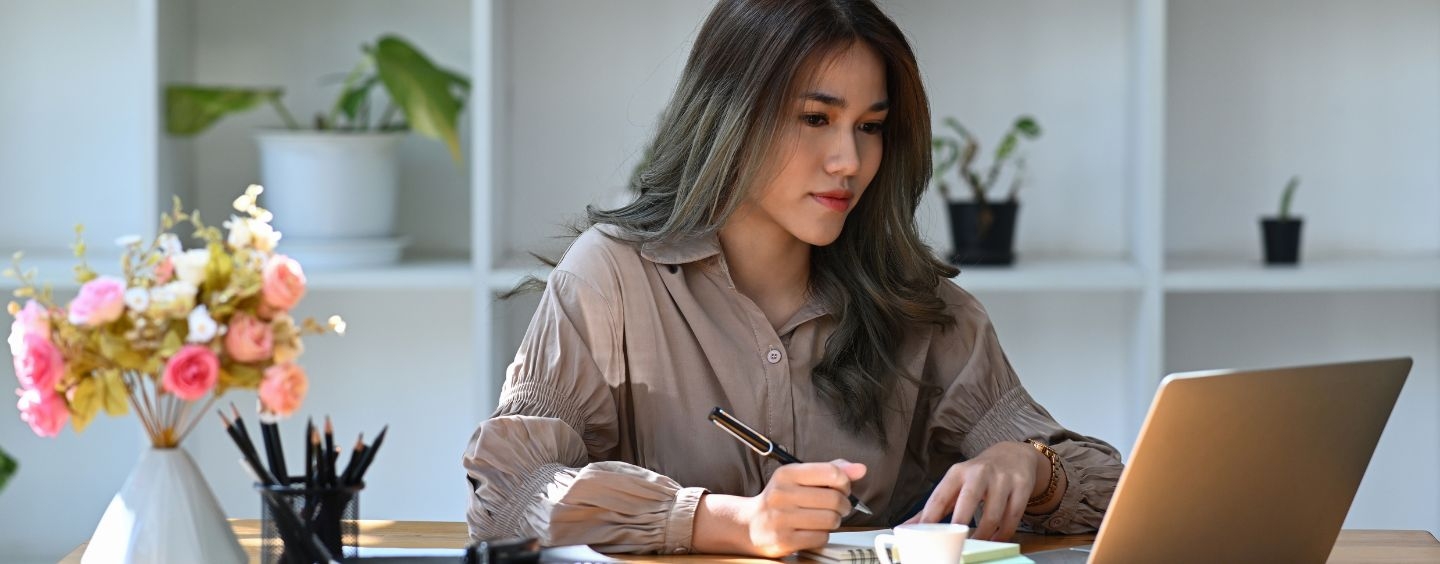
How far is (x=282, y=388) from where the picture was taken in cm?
123

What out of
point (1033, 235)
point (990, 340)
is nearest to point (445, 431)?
point (1033, 235)

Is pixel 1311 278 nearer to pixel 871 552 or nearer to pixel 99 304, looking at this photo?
pixel 871 552

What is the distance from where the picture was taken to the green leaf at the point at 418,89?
2.84 meters

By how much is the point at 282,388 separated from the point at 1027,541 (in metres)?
0.83

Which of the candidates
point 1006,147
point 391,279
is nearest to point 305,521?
point 391,279

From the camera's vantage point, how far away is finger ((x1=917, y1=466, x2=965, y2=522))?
5.29ft

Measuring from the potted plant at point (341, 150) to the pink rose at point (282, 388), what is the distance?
5.44 feet

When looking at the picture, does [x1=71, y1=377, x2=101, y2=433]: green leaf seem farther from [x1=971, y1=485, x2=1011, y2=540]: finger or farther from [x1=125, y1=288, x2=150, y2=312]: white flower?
[x1=971, y1=485, x2=1011, y2=540]: finger

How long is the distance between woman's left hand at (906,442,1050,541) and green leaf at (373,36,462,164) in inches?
60.0

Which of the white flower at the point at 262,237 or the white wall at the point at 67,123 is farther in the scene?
the white wall at the point at 67,123

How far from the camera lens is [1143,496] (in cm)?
125

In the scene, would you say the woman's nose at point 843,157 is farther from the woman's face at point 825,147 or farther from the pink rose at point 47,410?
the pink rose at point 47,410

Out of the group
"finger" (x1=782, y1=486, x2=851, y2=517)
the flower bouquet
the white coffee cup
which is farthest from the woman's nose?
the flower bouquet

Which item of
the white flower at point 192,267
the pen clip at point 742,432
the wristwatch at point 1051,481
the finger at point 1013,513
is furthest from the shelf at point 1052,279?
the white flower at point 192,267
